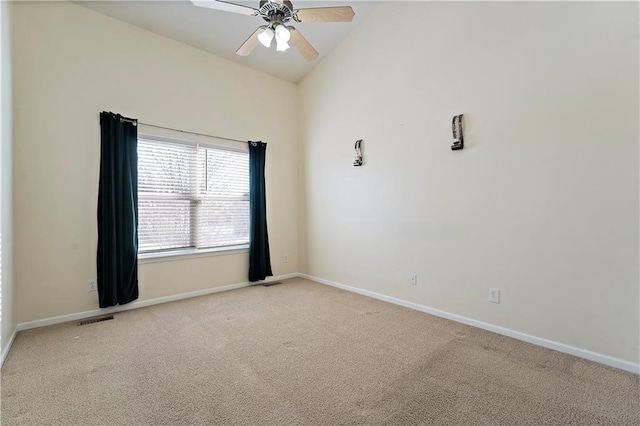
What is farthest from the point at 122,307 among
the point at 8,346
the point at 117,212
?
the point at 117,212

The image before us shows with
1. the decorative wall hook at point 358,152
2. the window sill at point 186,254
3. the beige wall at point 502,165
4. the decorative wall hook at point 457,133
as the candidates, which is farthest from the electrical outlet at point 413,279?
the window sill at point 186,254

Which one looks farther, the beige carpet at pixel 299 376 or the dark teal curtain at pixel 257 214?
the dark teal curtain at pixel 257 214

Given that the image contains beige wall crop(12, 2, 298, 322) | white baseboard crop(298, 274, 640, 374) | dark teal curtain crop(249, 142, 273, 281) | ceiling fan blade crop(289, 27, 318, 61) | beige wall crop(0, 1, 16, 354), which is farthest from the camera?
dark teal curtain crop(249, 142, 273, 281)

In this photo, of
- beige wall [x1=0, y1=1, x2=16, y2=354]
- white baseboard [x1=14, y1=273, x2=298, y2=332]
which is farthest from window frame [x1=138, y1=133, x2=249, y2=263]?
beige wall [x1=0, y1=1, x2=16, y2=354]

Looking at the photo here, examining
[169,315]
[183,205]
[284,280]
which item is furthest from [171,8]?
[284,280]

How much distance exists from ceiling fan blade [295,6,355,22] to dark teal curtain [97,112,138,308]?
2.35m

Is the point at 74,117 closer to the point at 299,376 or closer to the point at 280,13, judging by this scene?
the point at 280,13

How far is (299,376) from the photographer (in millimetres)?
1938

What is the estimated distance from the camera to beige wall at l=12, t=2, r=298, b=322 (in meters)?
2.79

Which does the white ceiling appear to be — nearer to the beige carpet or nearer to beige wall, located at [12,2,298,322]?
beige wall, located at [12,2,298,322]

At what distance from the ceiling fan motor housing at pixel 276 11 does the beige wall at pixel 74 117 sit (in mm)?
2032

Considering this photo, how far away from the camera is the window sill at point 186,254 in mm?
3474

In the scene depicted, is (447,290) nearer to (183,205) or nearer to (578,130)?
(578,130)

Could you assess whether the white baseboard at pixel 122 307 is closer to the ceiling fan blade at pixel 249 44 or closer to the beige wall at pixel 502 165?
the beige wall at pixel 502 165
